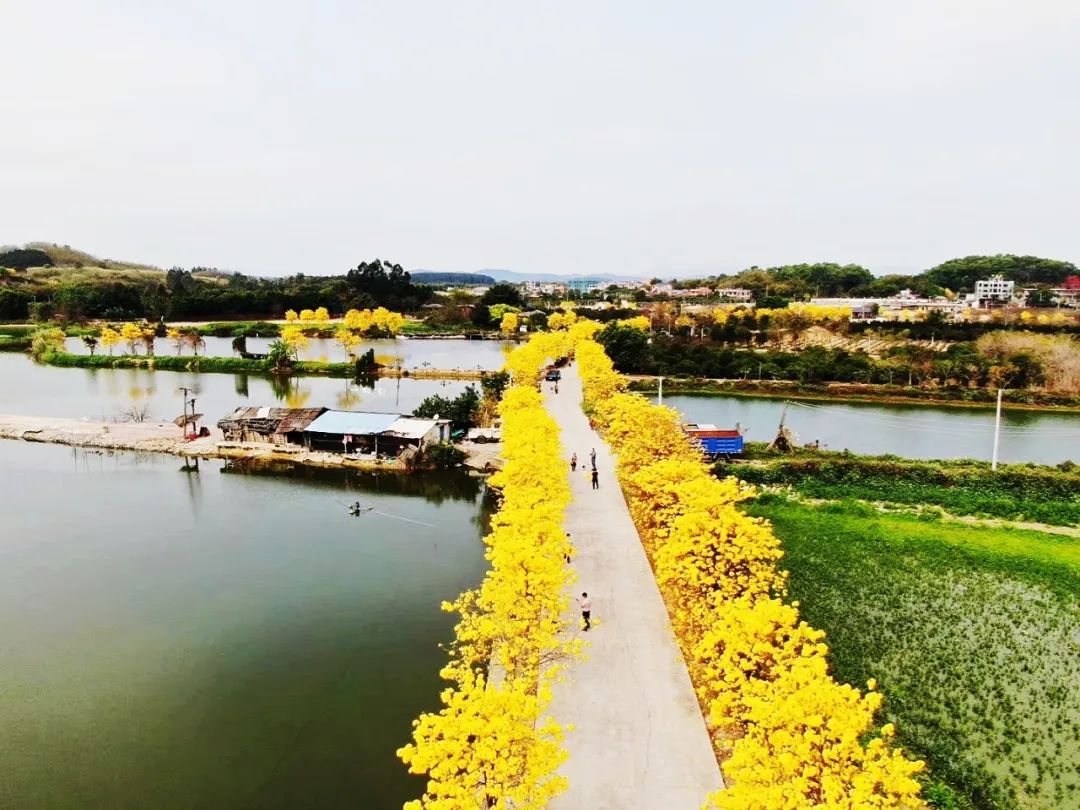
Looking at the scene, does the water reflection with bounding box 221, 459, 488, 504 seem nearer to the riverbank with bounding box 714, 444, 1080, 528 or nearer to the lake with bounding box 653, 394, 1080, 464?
the riverbank with bounding box 714, 444, 1080, 528

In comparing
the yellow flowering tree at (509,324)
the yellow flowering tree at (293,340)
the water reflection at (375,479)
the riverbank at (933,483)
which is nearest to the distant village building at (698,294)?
the yellow flowering tree at (509,324)

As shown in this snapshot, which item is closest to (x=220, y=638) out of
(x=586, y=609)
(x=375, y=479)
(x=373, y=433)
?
(x=586, y=609)

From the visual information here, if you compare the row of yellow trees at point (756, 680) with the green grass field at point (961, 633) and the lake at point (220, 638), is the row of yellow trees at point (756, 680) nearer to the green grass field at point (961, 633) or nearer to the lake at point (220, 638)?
the green grass field at point (961, 633)

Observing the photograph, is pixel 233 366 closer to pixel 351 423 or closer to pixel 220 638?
pixel 351 423

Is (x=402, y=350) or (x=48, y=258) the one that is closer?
(x=402, y=350)

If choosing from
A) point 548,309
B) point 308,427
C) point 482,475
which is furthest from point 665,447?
point 548,309

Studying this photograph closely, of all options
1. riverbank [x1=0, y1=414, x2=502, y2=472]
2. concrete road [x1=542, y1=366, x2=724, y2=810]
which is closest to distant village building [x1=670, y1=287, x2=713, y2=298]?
riverbank [x1=0, y1=414, x2=502, y2=472]
